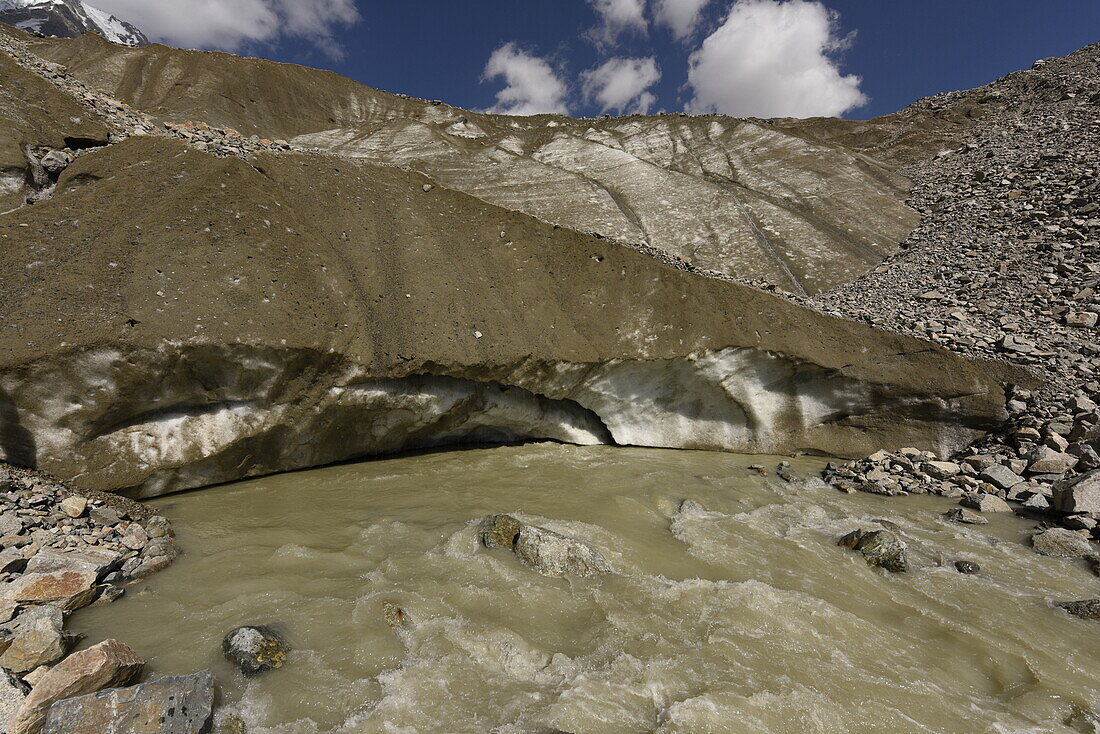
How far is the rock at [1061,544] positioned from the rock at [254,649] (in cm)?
829

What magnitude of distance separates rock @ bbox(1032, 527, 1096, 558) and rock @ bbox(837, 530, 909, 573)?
1943mm

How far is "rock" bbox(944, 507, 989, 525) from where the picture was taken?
6.46m

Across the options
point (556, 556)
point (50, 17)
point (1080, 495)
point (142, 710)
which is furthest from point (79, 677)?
point (50, 17)

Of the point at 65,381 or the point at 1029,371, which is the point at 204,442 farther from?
the point at 1029,371

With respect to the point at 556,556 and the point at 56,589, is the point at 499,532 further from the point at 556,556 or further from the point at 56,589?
the point at 56,589

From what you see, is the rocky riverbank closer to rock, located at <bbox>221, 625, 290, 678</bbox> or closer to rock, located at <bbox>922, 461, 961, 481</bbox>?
rock, located at <bbox>221, 625, 290, 678</bbox>

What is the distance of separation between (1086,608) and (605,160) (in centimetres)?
2896

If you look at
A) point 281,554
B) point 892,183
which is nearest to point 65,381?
point 281,554

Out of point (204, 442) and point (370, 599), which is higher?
point (204, 442)

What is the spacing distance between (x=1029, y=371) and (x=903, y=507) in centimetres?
533

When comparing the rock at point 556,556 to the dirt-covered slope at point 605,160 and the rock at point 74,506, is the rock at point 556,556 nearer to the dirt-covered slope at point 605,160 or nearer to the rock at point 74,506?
→ the rock at point 74,506

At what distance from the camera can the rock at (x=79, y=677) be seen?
2418 mm

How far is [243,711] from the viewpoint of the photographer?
278 centimetres

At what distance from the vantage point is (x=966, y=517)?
6488 millimetres
